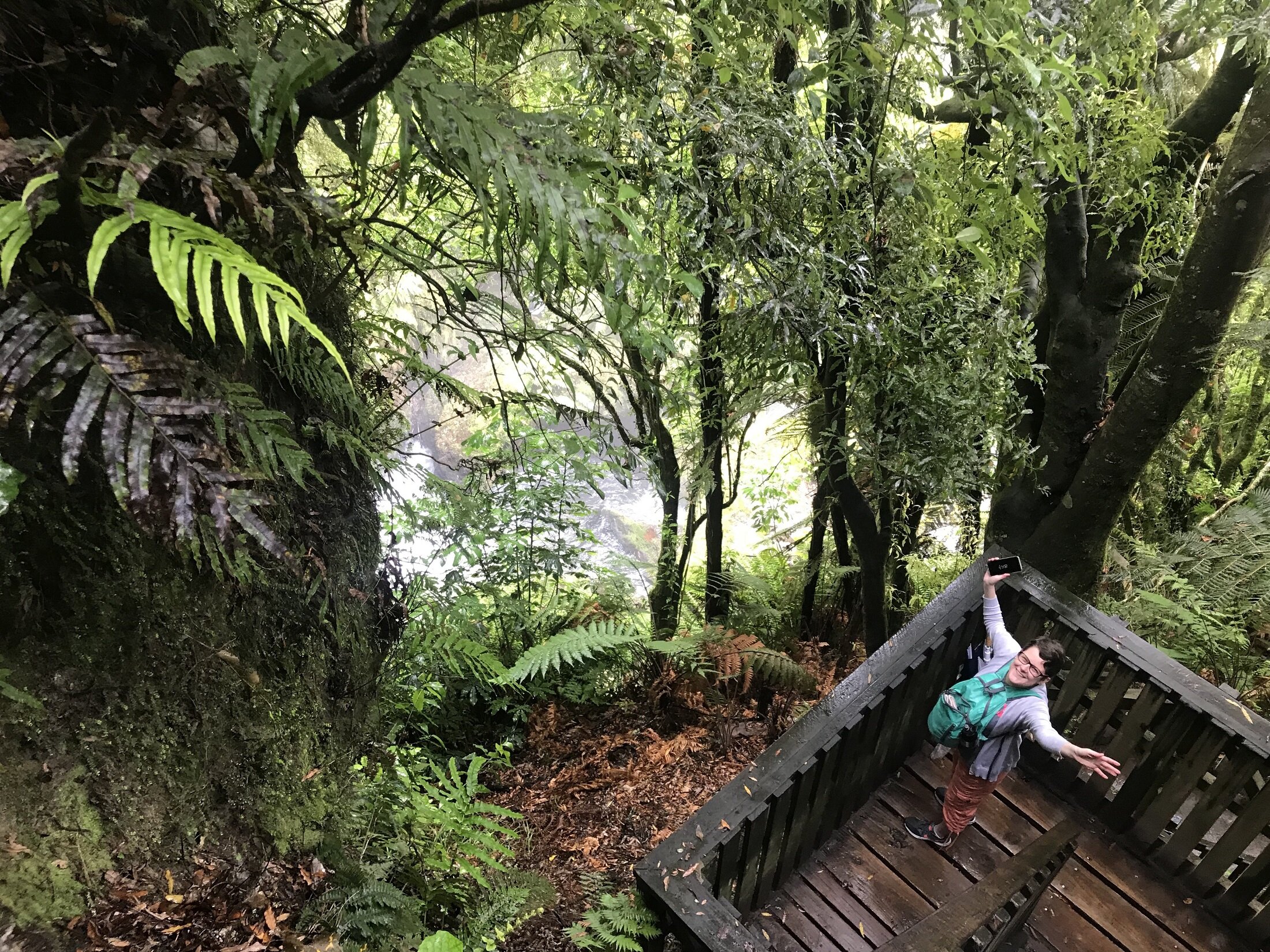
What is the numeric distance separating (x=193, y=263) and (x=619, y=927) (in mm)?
2667

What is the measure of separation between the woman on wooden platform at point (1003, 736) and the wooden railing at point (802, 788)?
24 cm

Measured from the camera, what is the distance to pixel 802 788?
2.85 m

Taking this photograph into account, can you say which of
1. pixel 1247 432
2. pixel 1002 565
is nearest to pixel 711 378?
pixel 1002 565

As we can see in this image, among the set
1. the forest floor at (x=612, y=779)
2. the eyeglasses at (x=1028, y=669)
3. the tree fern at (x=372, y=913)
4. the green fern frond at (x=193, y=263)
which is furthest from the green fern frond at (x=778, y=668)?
the green fern frond at (x=193, y=263)

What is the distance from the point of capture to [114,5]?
141 cm

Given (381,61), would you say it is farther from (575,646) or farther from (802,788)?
(575,646)

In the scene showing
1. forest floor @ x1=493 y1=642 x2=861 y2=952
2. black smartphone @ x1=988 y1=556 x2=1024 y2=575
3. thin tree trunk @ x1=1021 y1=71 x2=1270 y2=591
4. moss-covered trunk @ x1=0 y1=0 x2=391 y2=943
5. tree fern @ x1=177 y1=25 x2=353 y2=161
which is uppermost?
thin tree trunk @ x1=1021 y1=71 x2=1270 y2=591

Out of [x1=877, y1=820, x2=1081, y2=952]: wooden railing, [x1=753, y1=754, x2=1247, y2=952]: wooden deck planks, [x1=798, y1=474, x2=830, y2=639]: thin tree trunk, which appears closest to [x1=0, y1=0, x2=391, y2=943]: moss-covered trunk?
[x1=877, y1=820, x2=1081, y2=952]: wooden railing

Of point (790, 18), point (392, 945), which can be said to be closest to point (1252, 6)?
point (790, 18)

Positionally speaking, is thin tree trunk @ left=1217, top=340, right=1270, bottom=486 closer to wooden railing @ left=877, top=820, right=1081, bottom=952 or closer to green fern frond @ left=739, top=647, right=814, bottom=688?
green fern frond @ left=739, top=647, right=814, bottom=688

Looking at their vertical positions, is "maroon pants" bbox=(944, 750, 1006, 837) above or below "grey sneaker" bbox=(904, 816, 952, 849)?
above

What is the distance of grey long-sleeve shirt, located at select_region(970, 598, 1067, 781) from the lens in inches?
111

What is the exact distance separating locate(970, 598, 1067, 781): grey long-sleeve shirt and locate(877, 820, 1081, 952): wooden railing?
329 mm

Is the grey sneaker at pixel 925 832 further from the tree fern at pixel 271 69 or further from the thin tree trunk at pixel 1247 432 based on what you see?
the thin tree trunk at pixel 1247 432
